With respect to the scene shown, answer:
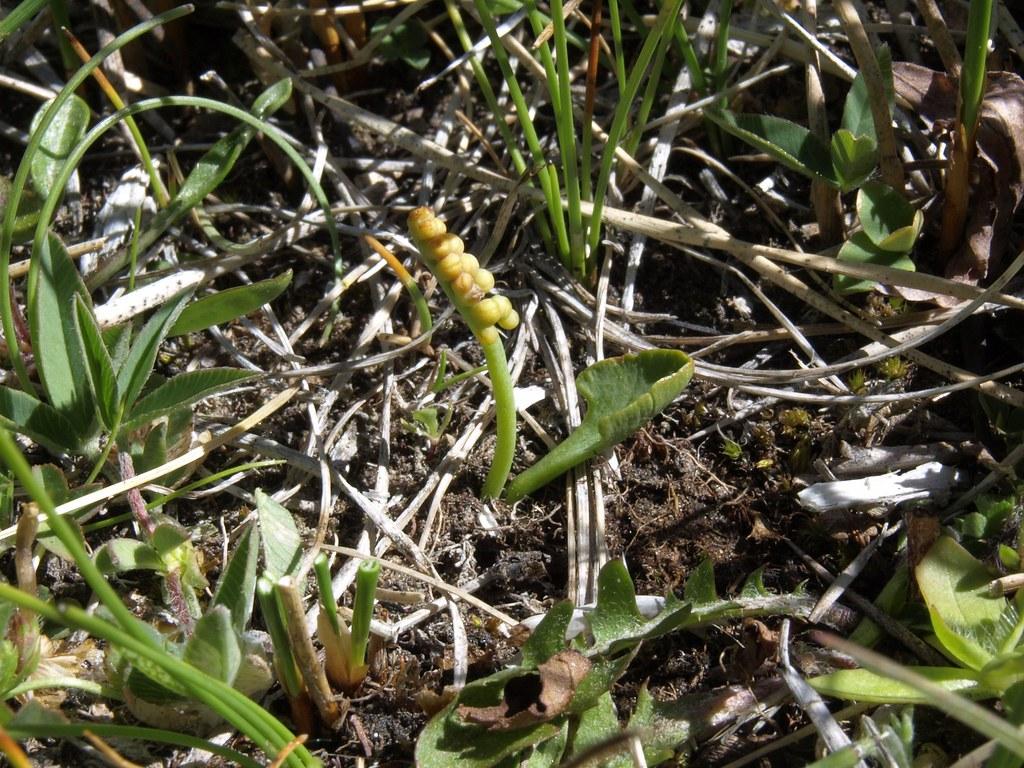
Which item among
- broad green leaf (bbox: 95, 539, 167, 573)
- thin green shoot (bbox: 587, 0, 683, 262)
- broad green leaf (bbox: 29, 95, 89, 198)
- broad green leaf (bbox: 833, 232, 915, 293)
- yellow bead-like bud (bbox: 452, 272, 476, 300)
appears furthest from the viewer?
broad green leaf (bbox: 29, 95, 89, 198)

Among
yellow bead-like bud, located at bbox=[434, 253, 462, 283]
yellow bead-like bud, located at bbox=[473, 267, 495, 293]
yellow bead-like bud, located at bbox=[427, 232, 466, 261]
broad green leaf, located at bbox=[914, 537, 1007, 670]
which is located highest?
yellow bead-like bud, located at bbox=[427, 232, 466, 261]

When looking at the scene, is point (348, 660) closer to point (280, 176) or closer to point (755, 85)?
point (280, 176)

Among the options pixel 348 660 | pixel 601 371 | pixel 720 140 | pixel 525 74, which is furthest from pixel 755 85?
pixel 348 660

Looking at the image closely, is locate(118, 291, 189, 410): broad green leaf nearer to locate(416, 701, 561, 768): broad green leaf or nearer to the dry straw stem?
locate(416, 701, 561, 768): broad green leaf

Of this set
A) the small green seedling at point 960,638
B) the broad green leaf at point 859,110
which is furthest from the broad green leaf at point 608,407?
the broad green leaf at point 859,110

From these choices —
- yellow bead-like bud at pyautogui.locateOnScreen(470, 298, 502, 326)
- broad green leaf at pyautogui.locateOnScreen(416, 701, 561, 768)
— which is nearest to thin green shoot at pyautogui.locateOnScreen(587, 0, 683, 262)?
yellow bead-like bud at pyautogui.locateOnScreen(470, 298, 502, 326)

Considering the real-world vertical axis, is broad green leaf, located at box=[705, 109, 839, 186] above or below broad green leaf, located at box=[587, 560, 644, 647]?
above

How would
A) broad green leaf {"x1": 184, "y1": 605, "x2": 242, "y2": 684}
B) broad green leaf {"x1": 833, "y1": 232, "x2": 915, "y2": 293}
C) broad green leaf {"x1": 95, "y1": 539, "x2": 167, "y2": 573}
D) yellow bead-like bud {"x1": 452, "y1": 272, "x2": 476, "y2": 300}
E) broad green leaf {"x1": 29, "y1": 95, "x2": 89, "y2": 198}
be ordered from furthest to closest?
broad green leaf {"x1": 29, "y1": 95, "x2": 89, "y2": 198} < broad green leaf {"x1": 833, "y1": 232, "x2": 915, "y2": 293} < broad green leaf {"x1": 95, "y1": 539, "x2": 167, "y2": 573} < yellow bead-like bud {"x1": 452, "y1": 272, "x2": 476, "y2": 300} < broad green leaf {"x1": 184, "y1": 605, "x2": 242, "y2": 684}
